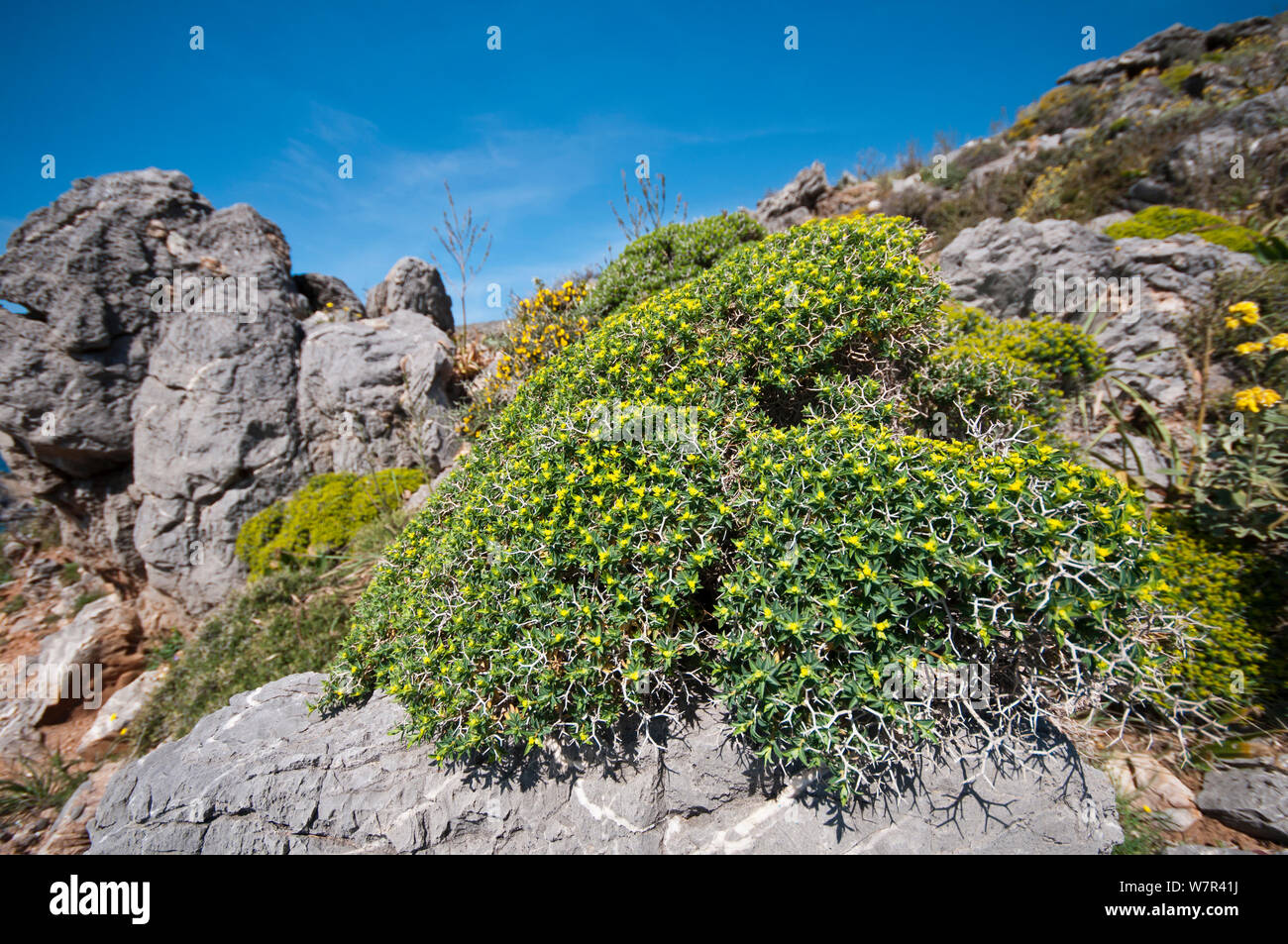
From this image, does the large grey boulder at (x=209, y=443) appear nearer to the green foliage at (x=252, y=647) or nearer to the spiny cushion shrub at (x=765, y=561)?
the green foliage at (x=252, y=647)

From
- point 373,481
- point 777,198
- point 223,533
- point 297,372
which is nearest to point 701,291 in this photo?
point 373,481

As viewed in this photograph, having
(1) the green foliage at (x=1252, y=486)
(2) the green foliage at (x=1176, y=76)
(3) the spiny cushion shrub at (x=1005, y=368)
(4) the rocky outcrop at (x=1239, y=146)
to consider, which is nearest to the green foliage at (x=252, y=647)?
(3) the spiny cushion shrub at (x=1005, y=368)

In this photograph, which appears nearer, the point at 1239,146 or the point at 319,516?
the point at 319,516

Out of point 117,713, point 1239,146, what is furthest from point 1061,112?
point 117,713

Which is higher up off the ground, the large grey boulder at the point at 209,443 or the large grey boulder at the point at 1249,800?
the large grey boulder at the point at 209,443

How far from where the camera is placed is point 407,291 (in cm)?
927

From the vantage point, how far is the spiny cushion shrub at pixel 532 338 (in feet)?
20.8

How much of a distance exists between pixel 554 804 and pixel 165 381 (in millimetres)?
9135

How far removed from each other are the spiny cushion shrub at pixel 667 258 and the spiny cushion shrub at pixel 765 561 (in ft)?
7.94

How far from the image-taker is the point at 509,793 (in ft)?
8.76

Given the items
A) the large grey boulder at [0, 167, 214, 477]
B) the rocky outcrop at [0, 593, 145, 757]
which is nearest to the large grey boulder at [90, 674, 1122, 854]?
the rocky outcrop at [0, 593, 145, 757]

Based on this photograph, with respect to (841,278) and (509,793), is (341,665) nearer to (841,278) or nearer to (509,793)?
(509,793)

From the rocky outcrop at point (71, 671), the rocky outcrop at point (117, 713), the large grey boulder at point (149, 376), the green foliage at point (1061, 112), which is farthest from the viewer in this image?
the green foliage at point (1061, 112)

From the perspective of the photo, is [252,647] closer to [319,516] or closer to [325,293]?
[319,516]
